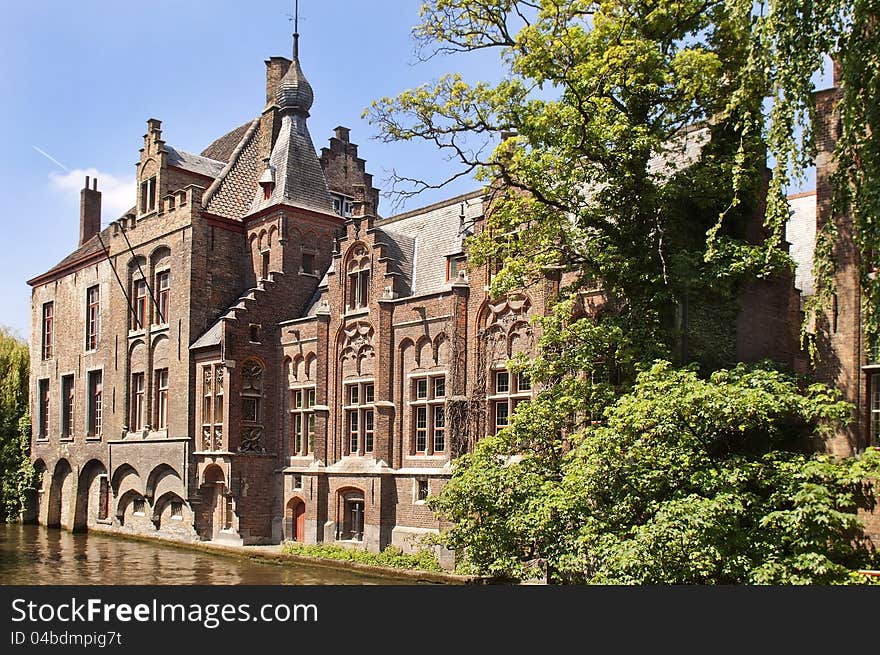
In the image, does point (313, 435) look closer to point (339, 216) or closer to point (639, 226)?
point (339, 216)

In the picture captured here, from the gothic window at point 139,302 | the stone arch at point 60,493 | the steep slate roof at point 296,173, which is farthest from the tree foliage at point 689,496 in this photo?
the stone arch at point 60,493

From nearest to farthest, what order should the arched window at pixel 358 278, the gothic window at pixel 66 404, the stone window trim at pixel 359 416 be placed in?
the stone window trim at pixel 359 416 < the arched window at pixel 358 278 < the gothic window at pixel 66 404

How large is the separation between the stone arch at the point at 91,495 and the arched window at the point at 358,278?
52.8 feet

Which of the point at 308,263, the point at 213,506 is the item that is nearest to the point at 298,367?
the point at 308,263

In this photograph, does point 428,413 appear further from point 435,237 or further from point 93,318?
point 93,318

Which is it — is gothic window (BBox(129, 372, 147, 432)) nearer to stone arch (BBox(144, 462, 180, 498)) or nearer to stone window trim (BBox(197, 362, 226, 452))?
stone arch (BBox(144, 462, 180, 498))

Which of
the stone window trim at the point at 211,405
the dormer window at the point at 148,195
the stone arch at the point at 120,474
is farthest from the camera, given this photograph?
the dormer window at the point at 148,195

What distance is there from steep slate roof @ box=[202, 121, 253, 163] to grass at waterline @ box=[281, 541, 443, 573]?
17.5 meters

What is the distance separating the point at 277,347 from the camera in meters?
33.2

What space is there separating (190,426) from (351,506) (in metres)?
8.01

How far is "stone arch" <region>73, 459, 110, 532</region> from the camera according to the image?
39188mm

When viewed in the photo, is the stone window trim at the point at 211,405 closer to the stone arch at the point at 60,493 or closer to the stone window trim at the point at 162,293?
the stone window trim at the point at 162,293

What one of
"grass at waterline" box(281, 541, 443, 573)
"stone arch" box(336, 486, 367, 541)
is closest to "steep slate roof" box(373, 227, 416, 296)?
"stone arch" box(336, 486, 367, 541)

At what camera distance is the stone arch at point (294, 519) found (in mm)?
31094
